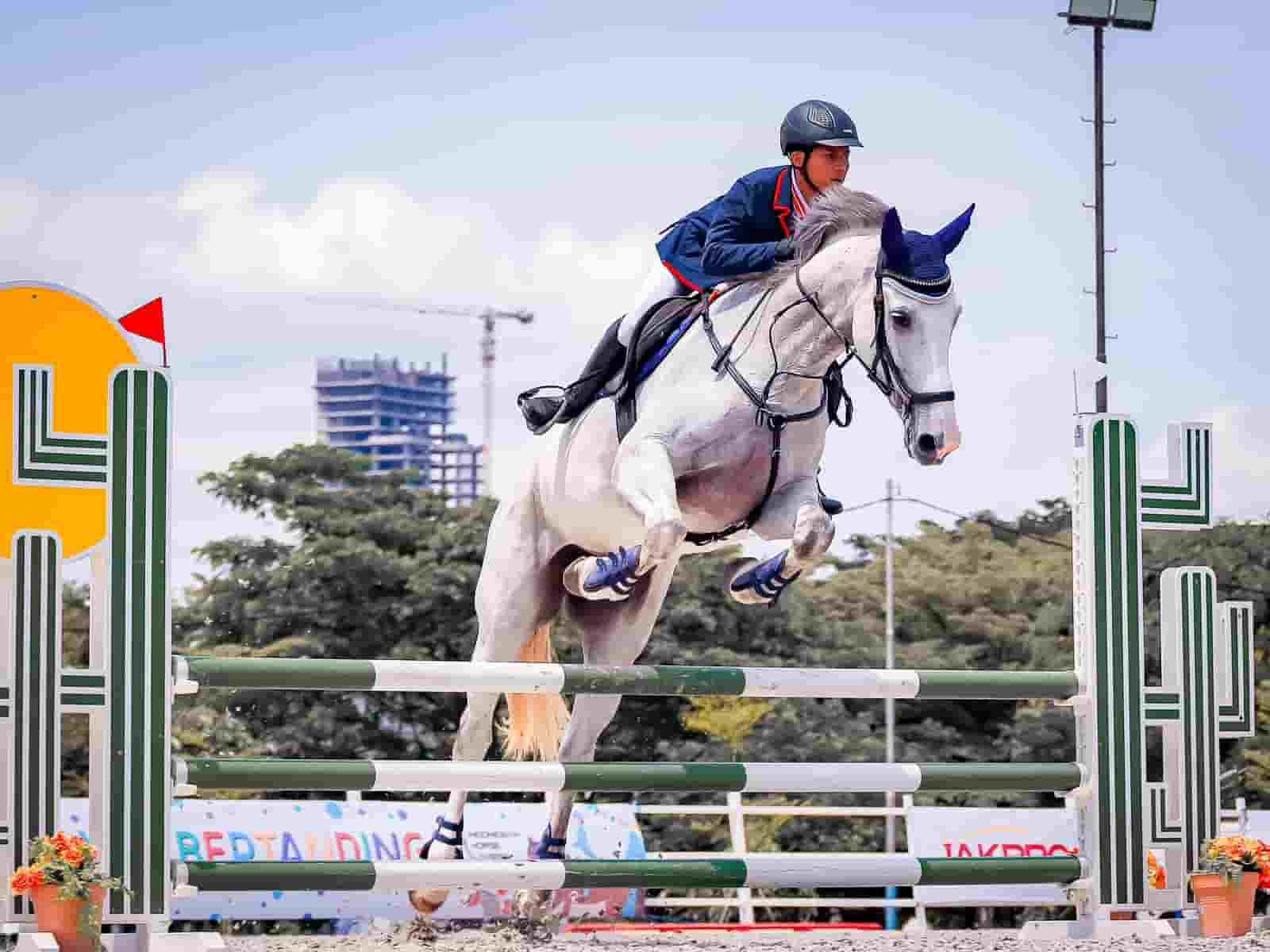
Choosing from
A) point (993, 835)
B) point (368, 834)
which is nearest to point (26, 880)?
point (368, 834)

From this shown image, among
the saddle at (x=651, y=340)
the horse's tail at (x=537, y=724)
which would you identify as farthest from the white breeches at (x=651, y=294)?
the horse's tail at (x=537, y=724)

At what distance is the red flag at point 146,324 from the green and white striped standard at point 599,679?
3.13 ft

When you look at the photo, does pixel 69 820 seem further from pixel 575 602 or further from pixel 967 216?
pixel 967 216

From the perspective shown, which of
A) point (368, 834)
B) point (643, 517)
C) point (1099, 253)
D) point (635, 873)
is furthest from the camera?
point (1099, 253)

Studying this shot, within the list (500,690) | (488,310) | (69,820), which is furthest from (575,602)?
(488,310)

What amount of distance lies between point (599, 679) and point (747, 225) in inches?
56.3

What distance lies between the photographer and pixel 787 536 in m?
5.40

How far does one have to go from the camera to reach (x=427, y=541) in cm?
2108

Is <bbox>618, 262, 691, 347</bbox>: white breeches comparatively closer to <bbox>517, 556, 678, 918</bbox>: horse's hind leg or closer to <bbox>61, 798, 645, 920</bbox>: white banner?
<bbox>517, 556, 678, 918</bbox>: horse's hind leg

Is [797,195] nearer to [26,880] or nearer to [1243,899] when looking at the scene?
[1243,899]

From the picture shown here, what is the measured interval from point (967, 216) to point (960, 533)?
80.9ft

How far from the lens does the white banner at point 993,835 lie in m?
12.6

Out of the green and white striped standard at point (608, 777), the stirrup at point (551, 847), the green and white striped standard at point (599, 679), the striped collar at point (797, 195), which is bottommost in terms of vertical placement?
the stirrup at point (551, 847)

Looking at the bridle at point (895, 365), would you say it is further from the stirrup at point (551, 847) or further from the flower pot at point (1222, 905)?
the stirrup at point (551, 847)
